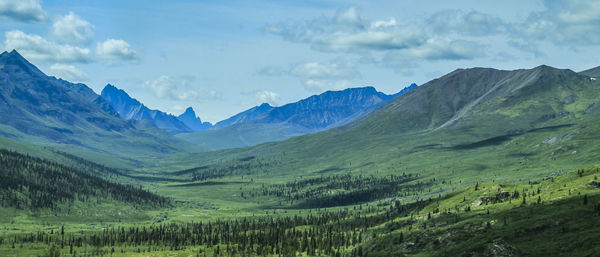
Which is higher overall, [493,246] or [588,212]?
[588,212]

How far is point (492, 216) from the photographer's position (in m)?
161

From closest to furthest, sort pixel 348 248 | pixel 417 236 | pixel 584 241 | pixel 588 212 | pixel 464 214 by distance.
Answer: pixel 584 241, pixel 588 212, pixel 417 236, pixel 464 214, pixel 348 248

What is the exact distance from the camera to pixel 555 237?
126562 mm

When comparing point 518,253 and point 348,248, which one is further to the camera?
point 348,248

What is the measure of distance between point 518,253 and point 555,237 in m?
11.7

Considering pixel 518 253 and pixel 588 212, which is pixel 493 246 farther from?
pixel 588 212

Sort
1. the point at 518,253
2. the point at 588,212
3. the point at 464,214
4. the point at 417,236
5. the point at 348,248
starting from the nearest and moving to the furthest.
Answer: the point at 518,253
the point at 588,212
the point at 417,236
the point at 464,214
the point at 348,248

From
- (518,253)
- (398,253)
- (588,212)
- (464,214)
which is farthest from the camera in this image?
(464,214)

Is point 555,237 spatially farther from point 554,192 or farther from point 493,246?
point 554,192

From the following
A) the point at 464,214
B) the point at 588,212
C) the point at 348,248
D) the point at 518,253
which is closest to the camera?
the point at 518,253

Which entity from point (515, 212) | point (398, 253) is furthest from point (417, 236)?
point (515, 212)

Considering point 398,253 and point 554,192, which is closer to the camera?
point 398,253

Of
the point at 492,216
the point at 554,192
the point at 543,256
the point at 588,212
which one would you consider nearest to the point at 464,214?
the point at 492,216

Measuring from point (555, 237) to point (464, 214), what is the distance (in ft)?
182
